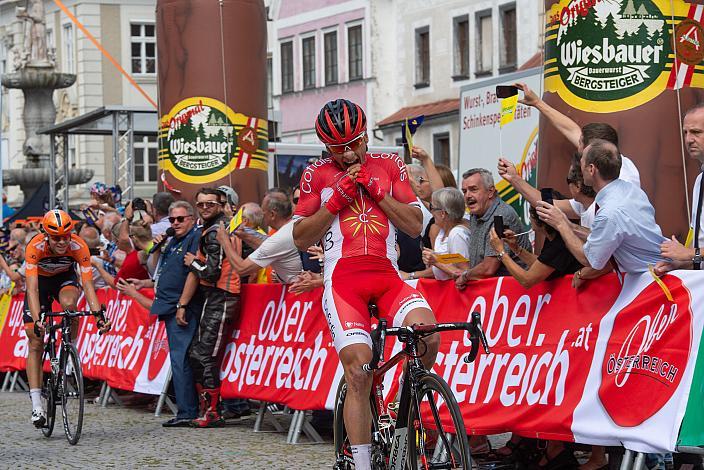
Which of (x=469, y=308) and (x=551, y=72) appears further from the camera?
(x=551, y=72)

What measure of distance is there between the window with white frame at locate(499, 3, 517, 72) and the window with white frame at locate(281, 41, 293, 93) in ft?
40.8

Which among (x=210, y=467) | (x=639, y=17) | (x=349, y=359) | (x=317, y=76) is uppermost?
(x=317, y=76)

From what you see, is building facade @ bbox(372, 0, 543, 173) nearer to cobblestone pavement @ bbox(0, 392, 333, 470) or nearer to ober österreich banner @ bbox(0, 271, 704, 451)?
cobblestone pavement @ bbox(0, 392, 333, 470)

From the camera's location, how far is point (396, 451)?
7281 mm

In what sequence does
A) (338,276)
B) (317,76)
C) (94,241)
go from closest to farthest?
(338,276) → (94,241) → (317,76)

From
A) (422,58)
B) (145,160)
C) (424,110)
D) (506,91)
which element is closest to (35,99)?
(424,110)

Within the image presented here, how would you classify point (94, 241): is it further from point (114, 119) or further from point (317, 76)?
point (317, 76)

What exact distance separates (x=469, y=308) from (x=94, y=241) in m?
8.14

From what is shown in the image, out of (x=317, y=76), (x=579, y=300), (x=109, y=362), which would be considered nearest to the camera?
(x=579, y=300)

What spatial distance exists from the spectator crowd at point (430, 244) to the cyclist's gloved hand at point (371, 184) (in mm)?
930

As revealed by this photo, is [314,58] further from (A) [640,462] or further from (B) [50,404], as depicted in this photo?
(A) [640,462]

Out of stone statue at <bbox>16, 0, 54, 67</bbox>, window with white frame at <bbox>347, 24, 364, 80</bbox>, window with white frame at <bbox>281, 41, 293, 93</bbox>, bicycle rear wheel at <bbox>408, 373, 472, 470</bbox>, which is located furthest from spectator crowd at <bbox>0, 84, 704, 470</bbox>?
→ window with white frame at <bbox>281, 41, 293, 93</bbox>

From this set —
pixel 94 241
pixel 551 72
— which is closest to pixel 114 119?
pixel 94 241

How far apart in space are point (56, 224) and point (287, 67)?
40.9m
